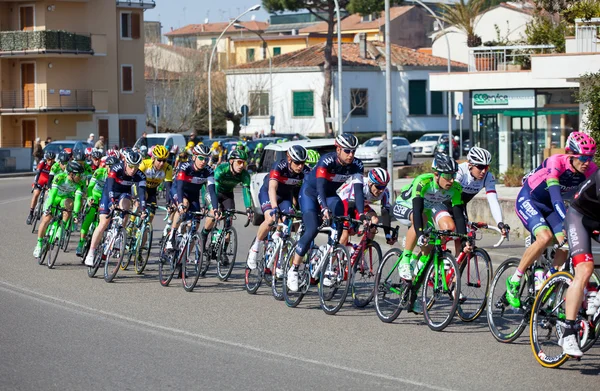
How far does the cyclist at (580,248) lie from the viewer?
26.7 feet

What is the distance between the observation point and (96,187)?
1683cm

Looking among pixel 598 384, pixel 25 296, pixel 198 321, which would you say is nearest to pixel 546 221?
pixel 598 384

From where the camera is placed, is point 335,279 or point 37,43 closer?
point 335,279

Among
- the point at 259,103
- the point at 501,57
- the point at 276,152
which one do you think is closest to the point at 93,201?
the point at 276,152

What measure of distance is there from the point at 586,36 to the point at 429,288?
20915 millimetres

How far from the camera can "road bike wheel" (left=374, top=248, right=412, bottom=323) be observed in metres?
10.7

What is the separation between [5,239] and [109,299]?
8850 mm

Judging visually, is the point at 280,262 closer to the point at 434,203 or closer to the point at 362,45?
the point at 434,203

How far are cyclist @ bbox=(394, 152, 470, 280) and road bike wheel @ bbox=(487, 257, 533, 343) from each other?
85 cm

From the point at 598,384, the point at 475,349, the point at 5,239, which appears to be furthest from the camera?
the point at 5,239

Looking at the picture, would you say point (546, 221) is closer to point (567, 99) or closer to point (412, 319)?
point (412, 319)

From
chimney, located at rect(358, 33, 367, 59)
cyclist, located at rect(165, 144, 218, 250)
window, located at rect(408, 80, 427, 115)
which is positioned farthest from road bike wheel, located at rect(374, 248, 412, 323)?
chimney, located at rect(358, 33, 367, 59)

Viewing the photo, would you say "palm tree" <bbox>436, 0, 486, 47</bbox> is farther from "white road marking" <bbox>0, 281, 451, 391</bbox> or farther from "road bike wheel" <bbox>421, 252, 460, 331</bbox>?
"road bike wheel" <bbox>421, 252, 460, 331</bbox>

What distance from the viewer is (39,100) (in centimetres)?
6081
